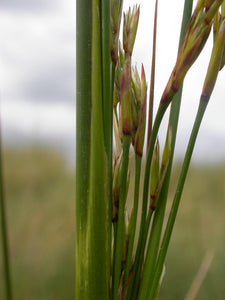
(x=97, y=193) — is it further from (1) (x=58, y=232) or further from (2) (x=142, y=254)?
(1) (x=58, y=232)

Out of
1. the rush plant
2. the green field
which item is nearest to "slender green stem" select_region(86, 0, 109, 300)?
the rush plant

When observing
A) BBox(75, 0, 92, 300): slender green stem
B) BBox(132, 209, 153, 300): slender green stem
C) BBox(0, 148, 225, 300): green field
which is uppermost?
BBox(75, 0, 92, 300): slender green stem

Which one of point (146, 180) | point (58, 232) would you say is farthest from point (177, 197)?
point (58, 232)

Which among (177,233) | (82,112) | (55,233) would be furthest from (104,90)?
(177,233)

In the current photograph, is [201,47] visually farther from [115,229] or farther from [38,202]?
[38,202]

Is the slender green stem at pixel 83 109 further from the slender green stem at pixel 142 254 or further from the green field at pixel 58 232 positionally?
the green field at pixel 58 232

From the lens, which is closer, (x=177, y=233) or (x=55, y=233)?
(x=55, y=233)

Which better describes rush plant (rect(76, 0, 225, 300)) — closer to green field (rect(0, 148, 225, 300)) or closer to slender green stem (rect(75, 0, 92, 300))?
slender green stem (rect(75, 0, 92, 300))
